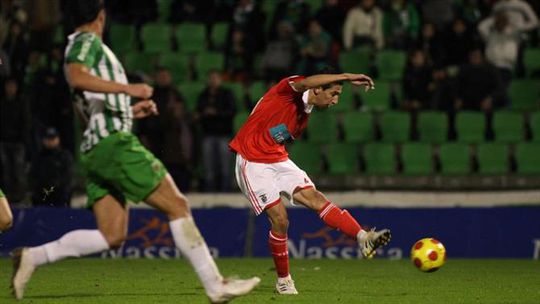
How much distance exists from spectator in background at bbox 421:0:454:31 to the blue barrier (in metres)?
5.10

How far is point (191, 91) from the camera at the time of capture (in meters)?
20.6

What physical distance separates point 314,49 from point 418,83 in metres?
1.78

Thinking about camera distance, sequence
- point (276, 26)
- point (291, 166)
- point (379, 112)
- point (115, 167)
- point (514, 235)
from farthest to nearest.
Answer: point (276, 26), point (379, 112), point (514, 235), point (291, 166), point (115, 167)

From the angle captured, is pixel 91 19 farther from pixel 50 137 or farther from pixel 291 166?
pixel 50 137

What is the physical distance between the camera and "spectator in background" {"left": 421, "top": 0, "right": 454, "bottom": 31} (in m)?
21.2

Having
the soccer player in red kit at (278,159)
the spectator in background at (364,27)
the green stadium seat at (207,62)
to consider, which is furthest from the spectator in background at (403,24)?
the soccer player in red kit at (278,159)

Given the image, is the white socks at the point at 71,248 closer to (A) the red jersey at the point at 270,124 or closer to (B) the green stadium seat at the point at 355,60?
(A) the red jersey at the point at 270,124

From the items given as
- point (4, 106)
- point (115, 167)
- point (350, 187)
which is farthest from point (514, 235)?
point (115, 167)

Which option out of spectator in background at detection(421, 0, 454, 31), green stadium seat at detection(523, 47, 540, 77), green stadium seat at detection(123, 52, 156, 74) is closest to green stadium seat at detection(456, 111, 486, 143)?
green stadium seat at detection(523, 47, 540, 77)

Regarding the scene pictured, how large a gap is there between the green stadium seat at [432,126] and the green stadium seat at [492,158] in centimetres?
72

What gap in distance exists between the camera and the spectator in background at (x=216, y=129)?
62.3 ft

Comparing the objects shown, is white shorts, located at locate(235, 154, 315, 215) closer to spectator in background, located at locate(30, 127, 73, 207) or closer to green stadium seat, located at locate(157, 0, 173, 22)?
spectator in background, located at locate(30, 127, 73, 207)

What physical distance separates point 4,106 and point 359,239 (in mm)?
9436

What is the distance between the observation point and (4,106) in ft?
61.1
